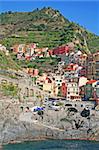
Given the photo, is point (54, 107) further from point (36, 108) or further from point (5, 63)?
point (5, 63)

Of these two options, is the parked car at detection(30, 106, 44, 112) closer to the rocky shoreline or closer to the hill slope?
the rocky shoreline

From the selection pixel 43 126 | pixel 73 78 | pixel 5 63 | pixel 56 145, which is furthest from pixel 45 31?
pixel 56 145

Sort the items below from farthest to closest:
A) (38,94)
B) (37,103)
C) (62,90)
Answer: (62,90) < (38,94) < (37,103)

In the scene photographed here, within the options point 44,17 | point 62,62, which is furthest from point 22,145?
point 44,17

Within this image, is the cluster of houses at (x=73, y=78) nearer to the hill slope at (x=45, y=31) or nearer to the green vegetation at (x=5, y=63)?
the green vegetation at (x=5, y=63)

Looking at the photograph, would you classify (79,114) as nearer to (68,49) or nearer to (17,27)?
(68,49)

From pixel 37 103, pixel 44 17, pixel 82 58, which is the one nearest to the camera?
pixel 37 103

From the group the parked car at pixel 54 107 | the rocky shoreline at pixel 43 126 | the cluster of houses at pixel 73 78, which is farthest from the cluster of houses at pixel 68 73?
the rocky shoreline at pixel 43 126
